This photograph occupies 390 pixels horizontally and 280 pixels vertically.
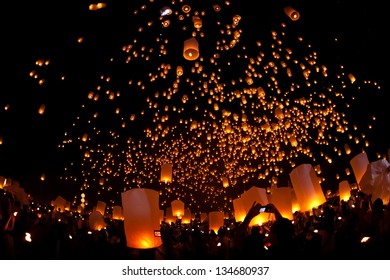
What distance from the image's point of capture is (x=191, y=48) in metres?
5.25

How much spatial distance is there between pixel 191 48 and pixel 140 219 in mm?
2337

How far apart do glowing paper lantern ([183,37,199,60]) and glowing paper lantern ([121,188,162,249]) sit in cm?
208

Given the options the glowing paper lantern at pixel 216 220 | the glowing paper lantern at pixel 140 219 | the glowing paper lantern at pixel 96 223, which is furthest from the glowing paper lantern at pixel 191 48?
the glowing paper lantern at pixel 96 223

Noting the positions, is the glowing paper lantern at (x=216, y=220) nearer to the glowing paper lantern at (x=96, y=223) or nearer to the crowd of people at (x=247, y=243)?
the glowing paper lantern at (x=96, y=223)

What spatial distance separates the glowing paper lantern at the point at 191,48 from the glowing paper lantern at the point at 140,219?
2.08 meters

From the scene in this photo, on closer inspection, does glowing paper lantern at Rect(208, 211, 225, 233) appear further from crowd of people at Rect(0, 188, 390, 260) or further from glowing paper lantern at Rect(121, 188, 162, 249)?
glowing paper lantern at Rect(121, 188, 162, 249)

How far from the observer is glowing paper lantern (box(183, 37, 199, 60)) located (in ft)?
17.2

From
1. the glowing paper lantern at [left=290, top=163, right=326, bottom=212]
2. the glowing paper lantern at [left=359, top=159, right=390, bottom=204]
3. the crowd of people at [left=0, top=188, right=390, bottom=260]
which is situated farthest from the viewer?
the glowing paper lantern at [left=290, top=163, right=326, bottom=212]

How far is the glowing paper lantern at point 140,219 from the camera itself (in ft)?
13.2

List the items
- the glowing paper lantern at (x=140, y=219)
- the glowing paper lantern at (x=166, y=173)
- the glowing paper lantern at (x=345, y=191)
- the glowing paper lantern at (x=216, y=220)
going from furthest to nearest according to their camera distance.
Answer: the glowing paper lantern at (x=166, y=173) → the glowing paper lantern at (x=216, y=220) → the glowing paper lantern at (x=345, y=191) → the glowing paper lantern at (x=140, y=219)

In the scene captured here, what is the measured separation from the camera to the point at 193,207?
20.5 metres

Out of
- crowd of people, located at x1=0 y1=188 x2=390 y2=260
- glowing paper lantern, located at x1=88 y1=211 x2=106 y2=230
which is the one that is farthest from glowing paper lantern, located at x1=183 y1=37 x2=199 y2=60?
glowing paper lantern, located at x1=88 y1=211 x2=106 y2=230

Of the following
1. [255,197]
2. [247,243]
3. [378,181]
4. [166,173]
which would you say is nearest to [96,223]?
[166,173]

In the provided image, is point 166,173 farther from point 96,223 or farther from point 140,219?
point 140,219
